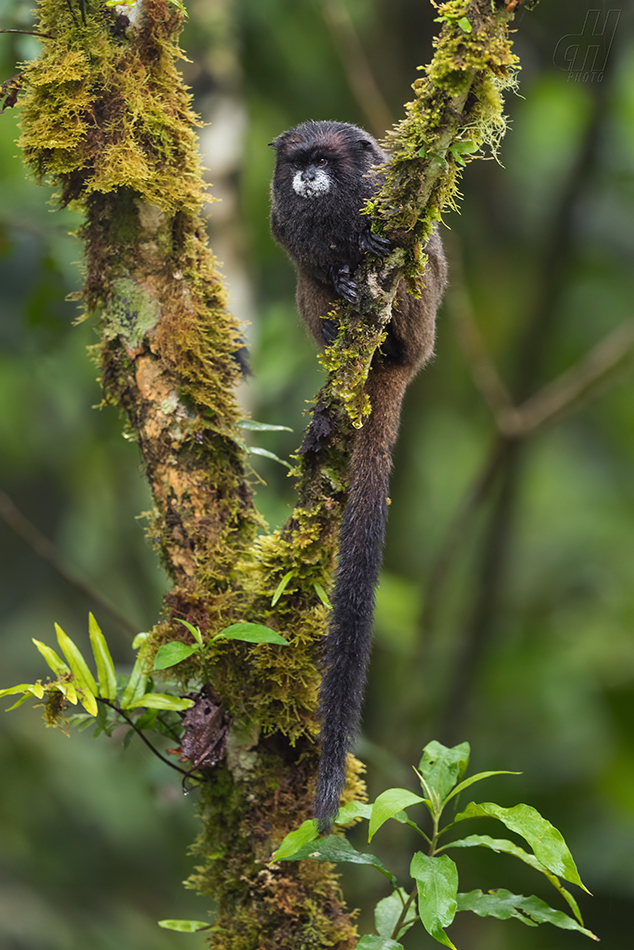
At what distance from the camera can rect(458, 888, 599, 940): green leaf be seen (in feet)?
5.80

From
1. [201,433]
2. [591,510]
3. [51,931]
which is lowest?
[51,931]

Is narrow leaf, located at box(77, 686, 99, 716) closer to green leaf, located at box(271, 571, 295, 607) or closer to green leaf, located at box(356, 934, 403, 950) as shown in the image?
green leaf, located at box(271, 571, 295, 607)

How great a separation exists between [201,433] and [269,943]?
1188mm

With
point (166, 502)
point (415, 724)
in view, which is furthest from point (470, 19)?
point (415, 724)

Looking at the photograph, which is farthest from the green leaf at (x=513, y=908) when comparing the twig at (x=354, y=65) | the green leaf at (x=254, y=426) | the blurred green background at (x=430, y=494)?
the twig at (x=354, y=65)

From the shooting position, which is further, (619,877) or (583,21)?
(619,877)

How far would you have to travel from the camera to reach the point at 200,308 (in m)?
2.25

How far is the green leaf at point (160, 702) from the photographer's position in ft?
6.45

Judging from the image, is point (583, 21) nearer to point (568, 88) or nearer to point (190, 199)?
point (568, 88)

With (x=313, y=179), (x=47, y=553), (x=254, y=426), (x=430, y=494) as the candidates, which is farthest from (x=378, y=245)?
(x=430, y=494)

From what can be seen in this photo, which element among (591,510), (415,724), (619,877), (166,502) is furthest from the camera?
(591,510)

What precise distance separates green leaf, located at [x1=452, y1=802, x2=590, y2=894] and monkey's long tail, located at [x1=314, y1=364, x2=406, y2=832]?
32 centimetres

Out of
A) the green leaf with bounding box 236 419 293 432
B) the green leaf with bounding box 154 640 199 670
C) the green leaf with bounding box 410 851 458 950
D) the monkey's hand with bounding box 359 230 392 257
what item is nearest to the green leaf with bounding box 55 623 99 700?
the green leaf with bounding box 154 640 199 670

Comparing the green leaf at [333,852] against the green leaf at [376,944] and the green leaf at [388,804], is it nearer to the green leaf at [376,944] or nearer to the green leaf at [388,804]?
the green leaf at [376,944]
